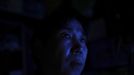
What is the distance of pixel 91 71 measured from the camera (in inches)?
56.1

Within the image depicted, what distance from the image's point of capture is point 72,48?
104 cm

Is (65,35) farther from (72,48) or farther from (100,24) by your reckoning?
(100,24)

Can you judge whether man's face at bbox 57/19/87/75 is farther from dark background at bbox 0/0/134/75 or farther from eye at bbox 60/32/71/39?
dark background at bbox 0/0/134/75

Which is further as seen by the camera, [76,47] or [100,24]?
[100,24]

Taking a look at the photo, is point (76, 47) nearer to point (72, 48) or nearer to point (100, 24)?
point (72, 48)

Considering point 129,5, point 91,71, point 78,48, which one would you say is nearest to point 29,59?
point 91,71

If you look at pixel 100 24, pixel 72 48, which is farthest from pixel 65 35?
pixel 100 24

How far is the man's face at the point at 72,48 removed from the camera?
1020 millimetres

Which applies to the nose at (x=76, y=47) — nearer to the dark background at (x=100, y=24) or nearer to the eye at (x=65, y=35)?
the eye at (x=65, y=35)

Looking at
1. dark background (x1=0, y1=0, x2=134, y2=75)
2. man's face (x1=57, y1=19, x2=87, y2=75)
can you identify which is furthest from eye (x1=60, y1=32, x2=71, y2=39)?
dark background (x1=0, y1=0, x2=134, y2=75)

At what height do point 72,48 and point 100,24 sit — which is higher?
point 100,24

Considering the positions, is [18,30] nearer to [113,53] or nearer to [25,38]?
[25,38]

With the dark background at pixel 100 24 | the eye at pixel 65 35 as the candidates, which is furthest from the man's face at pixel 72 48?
the dark background at pixel 100 24

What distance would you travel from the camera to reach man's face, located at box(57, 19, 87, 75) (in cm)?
102
